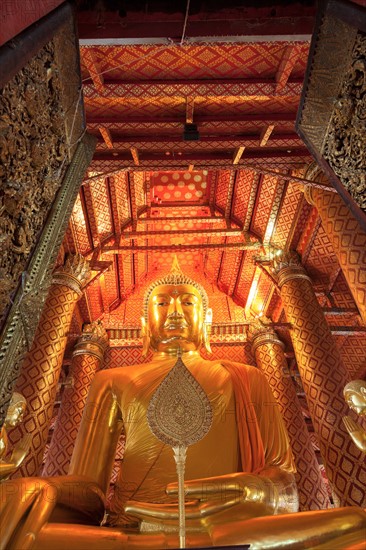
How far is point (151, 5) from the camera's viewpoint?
2.29 m

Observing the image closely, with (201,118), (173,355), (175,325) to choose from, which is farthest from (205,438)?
(201,118)

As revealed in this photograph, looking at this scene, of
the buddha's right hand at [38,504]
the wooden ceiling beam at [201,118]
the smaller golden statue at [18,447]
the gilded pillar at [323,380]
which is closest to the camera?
the buddha's right hand at [38,504]

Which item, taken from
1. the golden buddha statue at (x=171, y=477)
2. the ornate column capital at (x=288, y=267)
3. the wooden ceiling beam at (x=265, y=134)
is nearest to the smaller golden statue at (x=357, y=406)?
the golden buddha statue at (x=171, y=477)

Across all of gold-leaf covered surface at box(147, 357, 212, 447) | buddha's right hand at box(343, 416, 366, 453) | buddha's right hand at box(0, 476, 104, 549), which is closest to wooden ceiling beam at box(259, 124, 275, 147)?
gold-leaf covered surface at box(147, 357, 212, 447)

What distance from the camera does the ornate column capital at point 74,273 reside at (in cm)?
581

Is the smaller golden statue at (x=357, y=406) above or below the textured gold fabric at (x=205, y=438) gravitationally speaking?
below

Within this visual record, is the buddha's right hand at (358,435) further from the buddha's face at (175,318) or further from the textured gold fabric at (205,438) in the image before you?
the buddha's face at (175,318)

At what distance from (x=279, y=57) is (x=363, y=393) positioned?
11.0 ft

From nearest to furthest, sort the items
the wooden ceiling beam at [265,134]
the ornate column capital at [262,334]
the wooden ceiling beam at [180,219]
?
the wooden ceiling beam at [265,134]
the ornate column capital at [262,334]
the wooden ceiling beam at [180,219]

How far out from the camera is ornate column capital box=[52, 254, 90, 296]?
5.81 metres

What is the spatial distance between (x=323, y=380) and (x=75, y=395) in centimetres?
334

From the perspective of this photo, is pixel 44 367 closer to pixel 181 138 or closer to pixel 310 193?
pixel 181 138

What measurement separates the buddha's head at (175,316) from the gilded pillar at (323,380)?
1466 mm

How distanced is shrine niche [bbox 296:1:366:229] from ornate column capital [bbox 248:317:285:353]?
4863 mm
